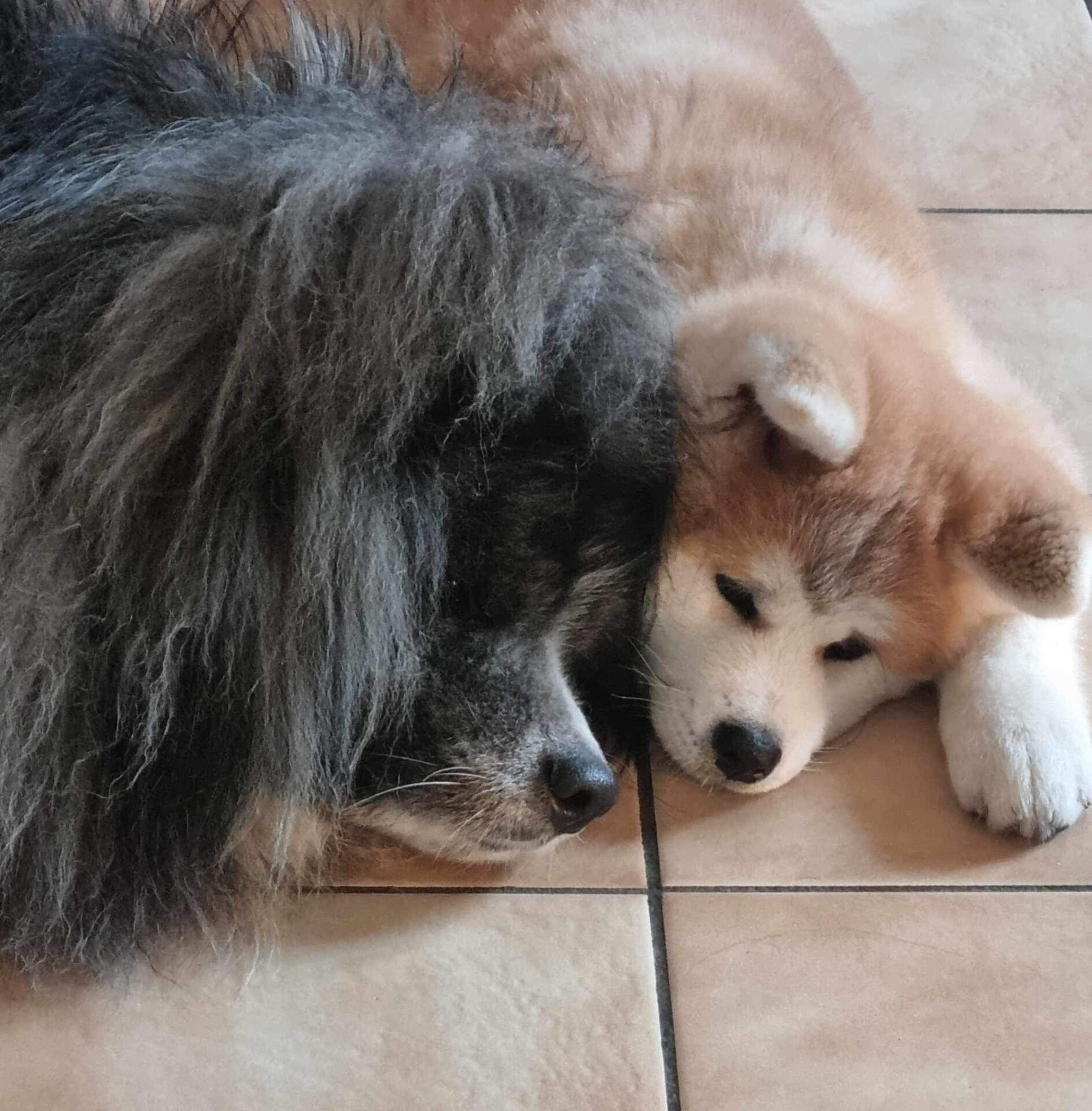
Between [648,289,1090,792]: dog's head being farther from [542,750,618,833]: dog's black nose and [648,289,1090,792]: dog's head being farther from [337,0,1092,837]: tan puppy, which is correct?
[542,750,618,833]: dog's black nose

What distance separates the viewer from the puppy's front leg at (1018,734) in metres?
1.19

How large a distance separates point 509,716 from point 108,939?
35 cm

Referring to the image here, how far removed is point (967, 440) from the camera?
4.18 ft

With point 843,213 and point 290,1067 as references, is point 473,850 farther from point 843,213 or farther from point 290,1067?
point 843,213

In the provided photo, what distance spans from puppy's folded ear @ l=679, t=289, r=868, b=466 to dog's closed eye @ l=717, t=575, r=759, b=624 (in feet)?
0.45

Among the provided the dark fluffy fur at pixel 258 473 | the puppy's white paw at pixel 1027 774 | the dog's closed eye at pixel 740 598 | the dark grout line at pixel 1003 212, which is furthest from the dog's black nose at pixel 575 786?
the dark grout line at pixel 1003 212

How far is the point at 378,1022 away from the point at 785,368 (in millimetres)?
615

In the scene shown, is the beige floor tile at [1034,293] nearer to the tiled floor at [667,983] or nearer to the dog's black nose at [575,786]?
the tiled floor at [667,983]

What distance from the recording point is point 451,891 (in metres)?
1.14

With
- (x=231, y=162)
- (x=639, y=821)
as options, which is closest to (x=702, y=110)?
(x=231, y=162)

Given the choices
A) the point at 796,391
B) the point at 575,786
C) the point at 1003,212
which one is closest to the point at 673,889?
the point at 575,786

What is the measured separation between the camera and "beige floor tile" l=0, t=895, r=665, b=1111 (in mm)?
1006

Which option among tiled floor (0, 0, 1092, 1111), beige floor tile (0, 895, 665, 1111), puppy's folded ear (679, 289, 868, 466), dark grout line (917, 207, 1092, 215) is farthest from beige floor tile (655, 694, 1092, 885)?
dark grout line (917, 207, 1092, 215)

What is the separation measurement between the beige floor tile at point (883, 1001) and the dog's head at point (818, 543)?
0.48 feet
